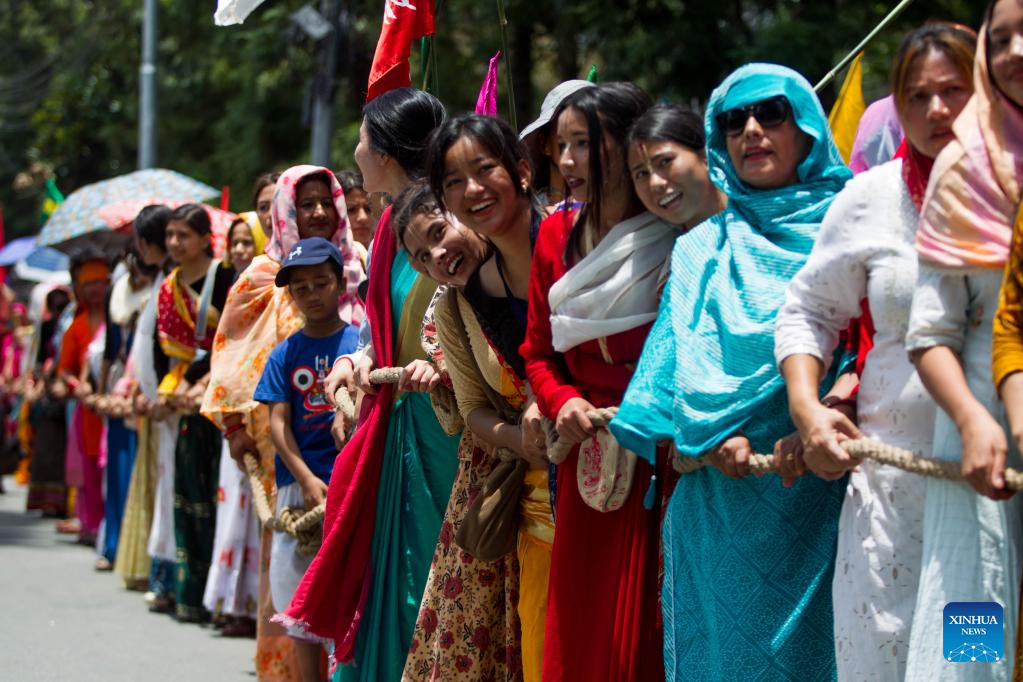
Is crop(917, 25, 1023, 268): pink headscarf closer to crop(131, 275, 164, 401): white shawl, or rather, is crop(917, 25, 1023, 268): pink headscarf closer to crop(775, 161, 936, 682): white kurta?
crop(775, 161, 936, 682): white kurta

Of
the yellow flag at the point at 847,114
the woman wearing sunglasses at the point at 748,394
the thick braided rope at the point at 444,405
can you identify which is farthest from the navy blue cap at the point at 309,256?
the woman wearing sunglasses at the point at 748,394

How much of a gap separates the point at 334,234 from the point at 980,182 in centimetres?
366

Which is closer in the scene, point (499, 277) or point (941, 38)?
point (941, 38)

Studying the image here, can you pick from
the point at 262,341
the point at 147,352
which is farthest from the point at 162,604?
the point at 262,341

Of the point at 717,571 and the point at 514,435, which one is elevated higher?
the point at 514,435

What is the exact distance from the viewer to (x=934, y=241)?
115 inches

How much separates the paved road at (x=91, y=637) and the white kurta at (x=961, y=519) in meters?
4.09

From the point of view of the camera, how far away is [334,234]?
242 inches

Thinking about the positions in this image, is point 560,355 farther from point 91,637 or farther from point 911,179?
point 91,637

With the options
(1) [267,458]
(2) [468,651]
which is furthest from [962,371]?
(1) [267,458]

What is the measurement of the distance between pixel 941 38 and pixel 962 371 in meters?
0.69

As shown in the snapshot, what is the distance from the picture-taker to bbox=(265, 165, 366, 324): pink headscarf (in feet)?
19.5

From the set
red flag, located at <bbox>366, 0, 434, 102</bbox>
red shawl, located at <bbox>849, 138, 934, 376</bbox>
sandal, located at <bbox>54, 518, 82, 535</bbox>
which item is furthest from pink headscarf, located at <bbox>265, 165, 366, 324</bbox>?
sandal, located at <bbox>54, 518, 82, 535</bbox>

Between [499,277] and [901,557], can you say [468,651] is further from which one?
[901,557]
